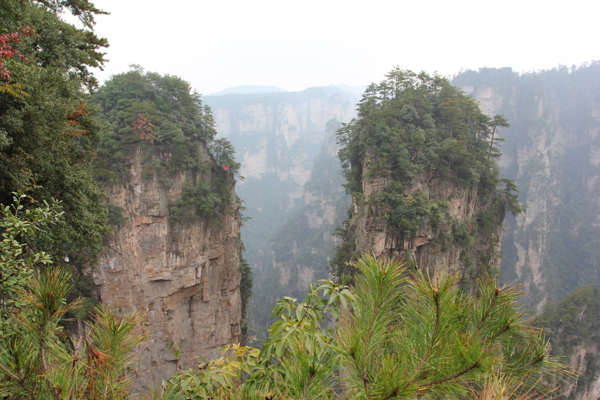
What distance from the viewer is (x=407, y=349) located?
1638mm

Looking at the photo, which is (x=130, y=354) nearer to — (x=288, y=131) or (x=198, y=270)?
(x=198, y=270)

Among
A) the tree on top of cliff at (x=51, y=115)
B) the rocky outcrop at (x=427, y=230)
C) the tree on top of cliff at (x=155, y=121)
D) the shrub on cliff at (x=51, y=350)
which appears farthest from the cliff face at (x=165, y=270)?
the shrub on cliff at (x=51, y=350)

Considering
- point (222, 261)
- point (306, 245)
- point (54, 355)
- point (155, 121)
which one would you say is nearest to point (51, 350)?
point (54, 355)

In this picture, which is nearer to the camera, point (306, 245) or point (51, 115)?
point (51, 115)

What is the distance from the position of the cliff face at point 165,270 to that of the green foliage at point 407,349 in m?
12.9

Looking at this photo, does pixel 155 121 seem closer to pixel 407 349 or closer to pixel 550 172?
pixel 407 349

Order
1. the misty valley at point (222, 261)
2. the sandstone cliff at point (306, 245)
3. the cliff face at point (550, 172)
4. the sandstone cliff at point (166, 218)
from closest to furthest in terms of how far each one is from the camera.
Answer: the misty valley at point (222, 261) < the sandstone cliff at point (166, 218) < the cliff face at point (550, 172) < the sandstone cliff at point (306, 245)

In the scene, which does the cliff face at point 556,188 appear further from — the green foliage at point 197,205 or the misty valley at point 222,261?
the green foliage at point 197,205

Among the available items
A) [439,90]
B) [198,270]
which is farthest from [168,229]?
[439,90]

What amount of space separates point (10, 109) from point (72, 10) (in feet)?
10.7

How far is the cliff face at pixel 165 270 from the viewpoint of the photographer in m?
13.3

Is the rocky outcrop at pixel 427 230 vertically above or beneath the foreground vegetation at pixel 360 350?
beneath

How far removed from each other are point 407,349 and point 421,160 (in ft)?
47.5

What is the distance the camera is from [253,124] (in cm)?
11588
